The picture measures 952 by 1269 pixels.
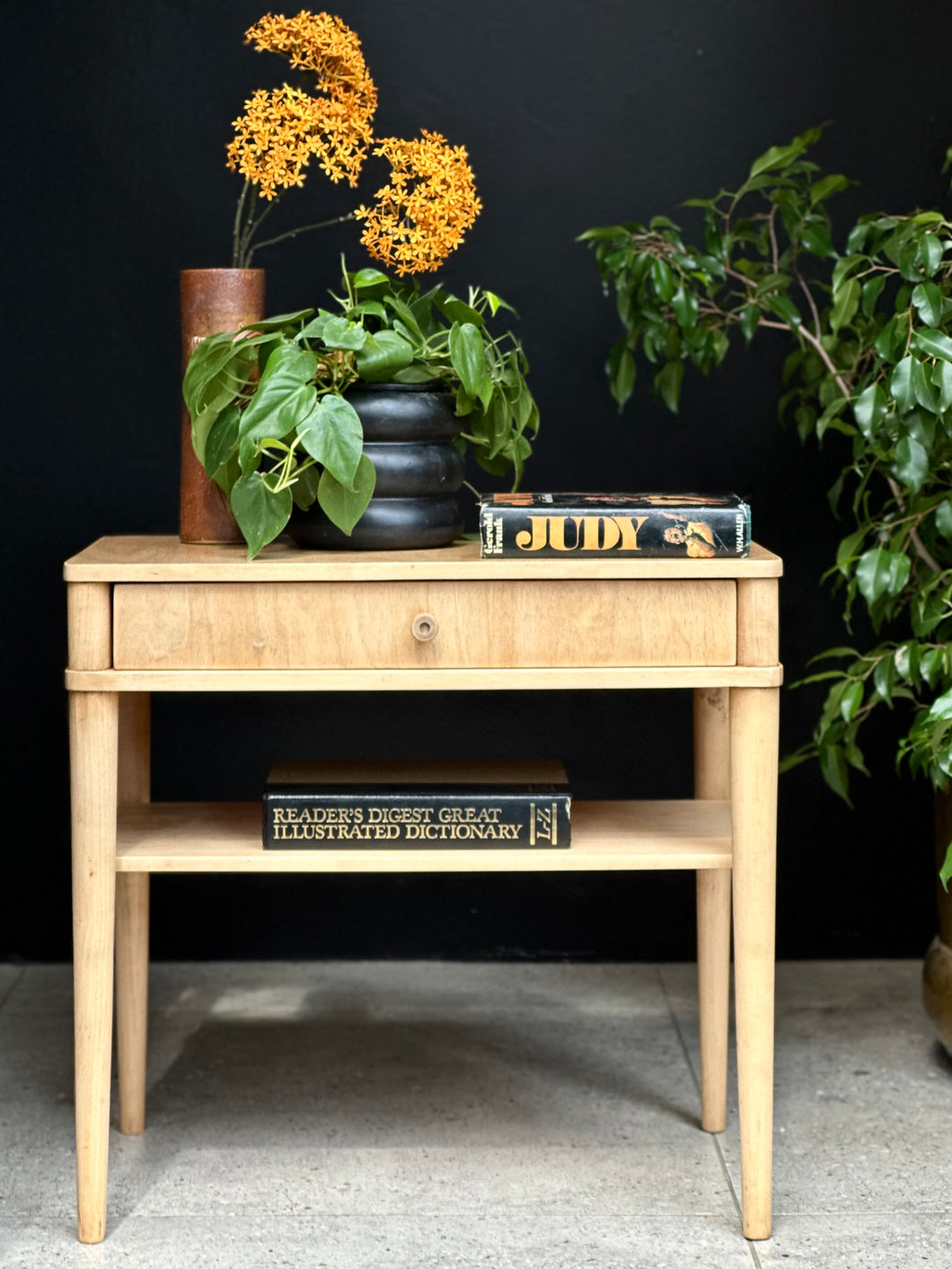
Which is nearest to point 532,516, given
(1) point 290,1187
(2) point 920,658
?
(2) point 920,658

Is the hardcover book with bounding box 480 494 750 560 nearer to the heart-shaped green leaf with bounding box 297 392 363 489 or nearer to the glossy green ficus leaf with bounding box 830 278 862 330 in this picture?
the heart-shaped green leaf with bounding box 297 392 363 489

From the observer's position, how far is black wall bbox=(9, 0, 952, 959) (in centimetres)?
231

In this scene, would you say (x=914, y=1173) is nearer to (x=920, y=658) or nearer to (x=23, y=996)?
(x=920, y=658)

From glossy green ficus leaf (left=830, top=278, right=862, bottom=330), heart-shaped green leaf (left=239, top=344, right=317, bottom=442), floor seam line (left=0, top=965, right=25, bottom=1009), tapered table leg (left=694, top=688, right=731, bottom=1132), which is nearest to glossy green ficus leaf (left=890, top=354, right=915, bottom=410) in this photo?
glossy green ficus leaf (left=830, top=278, right=862, bottom=330)

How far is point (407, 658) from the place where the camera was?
1.58 meters

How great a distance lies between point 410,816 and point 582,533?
371 millimetres

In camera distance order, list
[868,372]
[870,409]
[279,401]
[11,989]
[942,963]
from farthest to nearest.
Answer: [11,989]
[942,963]
[868,372]
[870,409]
[279,401]

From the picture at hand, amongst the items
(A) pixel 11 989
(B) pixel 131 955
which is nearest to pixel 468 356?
(B) pixel 131 955

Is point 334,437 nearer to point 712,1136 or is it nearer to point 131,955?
point 131,955

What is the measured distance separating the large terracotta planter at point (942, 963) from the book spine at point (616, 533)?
0.63 meters

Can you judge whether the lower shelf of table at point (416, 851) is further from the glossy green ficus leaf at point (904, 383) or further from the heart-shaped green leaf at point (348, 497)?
the glossy green ficus leaf at point (904, 383)

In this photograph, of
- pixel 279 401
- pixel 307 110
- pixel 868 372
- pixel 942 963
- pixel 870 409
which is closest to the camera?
pixel 279 401

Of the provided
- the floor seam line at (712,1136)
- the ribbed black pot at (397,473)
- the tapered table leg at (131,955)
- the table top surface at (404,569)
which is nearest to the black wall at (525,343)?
the floor seam line at (712,1136)

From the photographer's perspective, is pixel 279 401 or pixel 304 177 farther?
pixel 304 177
